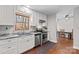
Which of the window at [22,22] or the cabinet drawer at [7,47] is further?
the window at [22,22]

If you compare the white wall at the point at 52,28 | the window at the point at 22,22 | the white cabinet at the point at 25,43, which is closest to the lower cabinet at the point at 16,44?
the white cabinet at the point at 25,43

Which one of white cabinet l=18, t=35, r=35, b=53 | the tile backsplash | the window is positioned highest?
the window

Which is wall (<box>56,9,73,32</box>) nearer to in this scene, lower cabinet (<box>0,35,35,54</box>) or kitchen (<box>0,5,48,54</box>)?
kitchen (<box>0,5,48,54</box>)

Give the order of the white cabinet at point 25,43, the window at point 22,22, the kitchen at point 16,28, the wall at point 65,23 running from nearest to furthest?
1. the kitchen at point 16,28
2. the white cabinet at point 25,43
3. the window at point 22,22
4. the wall at point 65,23

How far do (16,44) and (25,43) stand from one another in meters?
0.64

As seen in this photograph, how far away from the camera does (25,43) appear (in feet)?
12.8

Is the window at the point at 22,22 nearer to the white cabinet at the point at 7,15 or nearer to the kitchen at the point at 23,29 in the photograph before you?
the kitchen at the point at 23,29

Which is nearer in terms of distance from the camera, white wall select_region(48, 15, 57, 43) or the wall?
white wall select_region(48, 15, 57, 43)

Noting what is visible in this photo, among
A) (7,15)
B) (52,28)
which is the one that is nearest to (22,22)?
(7,15)

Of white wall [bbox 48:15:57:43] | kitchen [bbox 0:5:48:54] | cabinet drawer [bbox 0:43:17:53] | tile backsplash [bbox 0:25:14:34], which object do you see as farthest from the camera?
white wall [bbox 48:15:57:43]

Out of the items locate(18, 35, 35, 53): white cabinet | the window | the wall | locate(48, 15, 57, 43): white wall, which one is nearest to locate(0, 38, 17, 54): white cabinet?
locate(18, 35, 35, 53): white cabinet

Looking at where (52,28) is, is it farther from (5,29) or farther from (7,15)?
(7,15)

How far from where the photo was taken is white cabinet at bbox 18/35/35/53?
356cm

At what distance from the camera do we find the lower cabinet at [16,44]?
2.81 m
